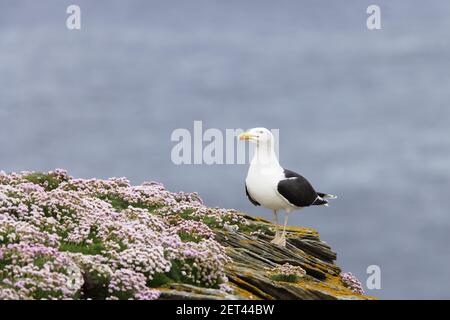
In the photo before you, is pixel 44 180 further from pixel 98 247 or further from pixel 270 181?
pixel 98 247

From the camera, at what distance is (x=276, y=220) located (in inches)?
921

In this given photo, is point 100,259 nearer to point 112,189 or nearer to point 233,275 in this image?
point 233,275

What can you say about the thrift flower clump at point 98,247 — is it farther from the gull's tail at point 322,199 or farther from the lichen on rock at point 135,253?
the gull's tail at point 322,199

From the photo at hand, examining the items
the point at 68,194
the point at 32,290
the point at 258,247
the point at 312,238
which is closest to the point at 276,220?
the point at 258,247

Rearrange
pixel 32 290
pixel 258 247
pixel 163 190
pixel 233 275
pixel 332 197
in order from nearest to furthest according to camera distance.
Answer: pixel 32 290
pixel 233 275
pixel 258 247
pixel 332 197
pixel 163 190

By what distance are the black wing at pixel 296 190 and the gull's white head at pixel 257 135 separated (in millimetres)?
1174

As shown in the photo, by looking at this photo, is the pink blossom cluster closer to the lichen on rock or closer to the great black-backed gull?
the lichen on rock

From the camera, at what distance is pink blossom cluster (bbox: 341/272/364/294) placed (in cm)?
2416

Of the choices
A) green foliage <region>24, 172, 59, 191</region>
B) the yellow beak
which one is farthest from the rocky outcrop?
green foliage <region>24, 172, 59, 191</region>

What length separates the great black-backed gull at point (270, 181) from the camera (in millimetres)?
21984

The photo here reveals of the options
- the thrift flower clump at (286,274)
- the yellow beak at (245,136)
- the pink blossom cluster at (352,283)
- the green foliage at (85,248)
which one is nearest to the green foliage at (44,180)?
the yellow beak at (245,136)

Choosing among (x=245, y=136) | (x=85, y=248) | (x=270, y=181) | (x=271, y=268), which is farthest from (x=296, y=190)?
(x=85, y=248)

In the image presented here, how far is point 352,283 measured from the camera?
24500 millimetres
